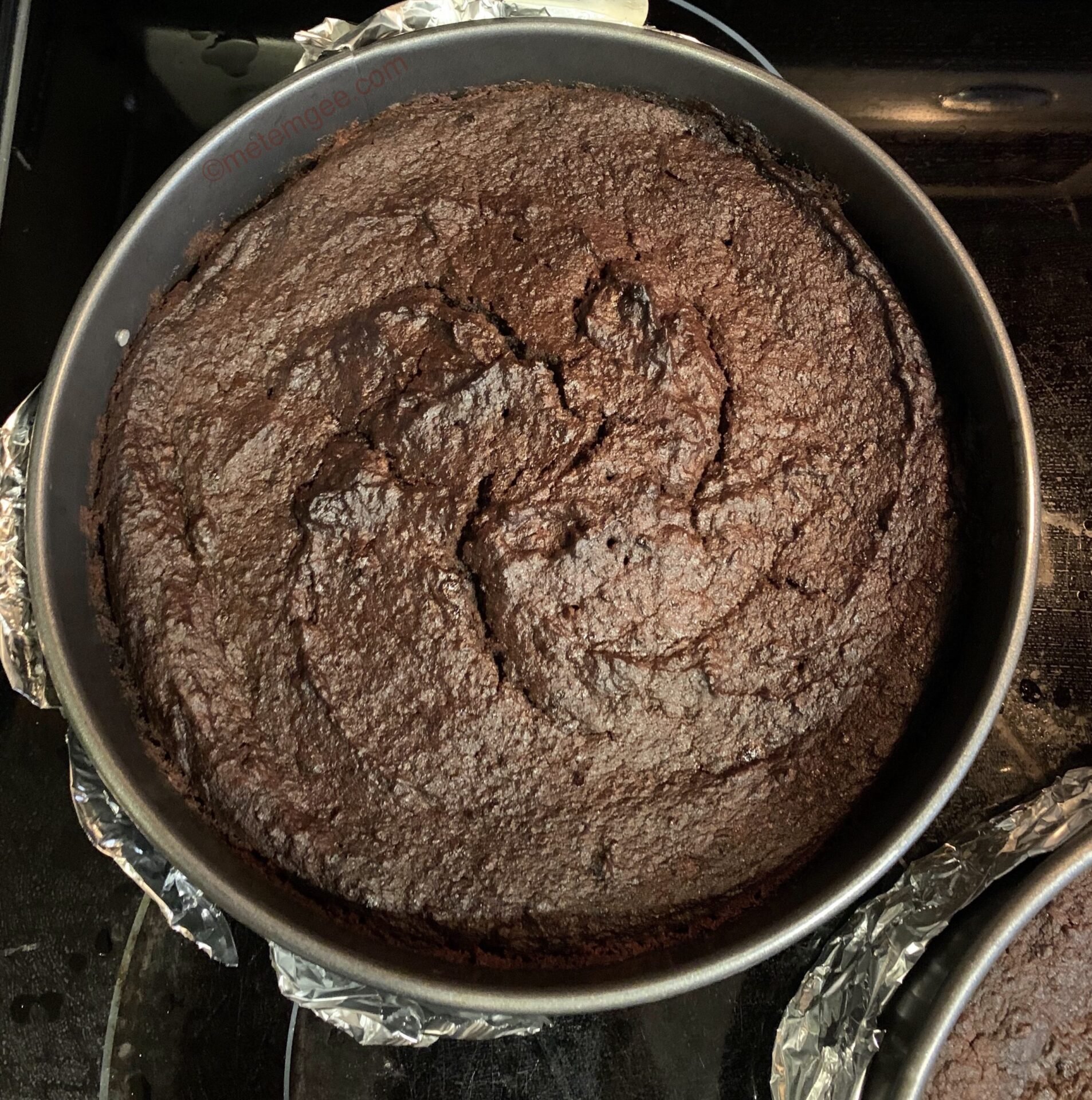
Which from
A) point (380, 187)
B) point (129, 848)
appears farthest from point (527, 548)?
point (129, 848)

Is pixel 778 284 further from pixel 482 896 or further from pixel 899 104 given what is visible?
pixel 482 896

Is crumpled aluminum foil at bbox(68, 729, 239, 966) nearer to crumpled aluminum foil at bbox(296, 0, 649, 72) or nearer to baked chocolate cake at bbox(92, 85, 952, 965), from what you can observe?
baked chocolate cake at bbox(92, 85, 952, 965)

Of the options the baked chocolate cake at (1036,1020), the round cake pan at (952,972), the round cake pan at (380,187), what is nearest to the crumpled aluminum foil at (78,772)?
the round cake pan at (380,187)

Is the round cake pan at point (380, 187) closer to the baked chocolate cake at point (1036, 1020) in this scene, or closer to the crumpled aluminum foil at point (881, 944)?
the crumpled aluminum foil at point (881, 944)

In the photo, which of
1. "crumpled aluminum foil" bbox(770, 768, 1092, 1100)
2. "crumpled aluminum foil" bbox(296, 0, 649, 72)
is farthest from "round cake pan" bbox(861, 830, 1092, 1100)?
"crumpled aluminum foil" bbox(296, 0, 649, 72)

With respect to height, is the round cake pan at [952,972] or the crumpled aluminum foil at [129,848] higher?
the crumpled aluminum foil at [129,848]

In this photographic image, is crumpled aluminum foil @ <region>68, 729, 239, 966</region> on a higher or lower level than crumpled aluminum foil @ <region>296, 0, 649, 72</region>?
lower
